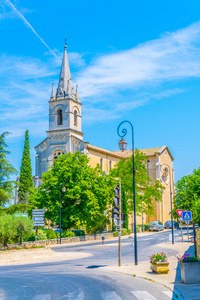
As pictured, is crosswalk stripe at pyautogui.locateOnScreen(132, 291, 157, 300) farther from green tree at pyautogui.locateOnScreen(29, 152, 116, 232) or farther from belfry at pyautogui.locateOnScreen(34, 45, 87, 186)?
belfry at pyautogui.locateOnScreen(34, 45, 87, 186)

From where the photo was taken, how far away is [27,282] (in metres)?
14.3

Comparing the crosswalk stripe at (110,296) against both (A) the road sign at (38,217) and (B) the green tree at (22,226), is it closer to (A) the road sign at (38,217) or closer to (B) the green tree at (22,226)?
(B) the green tree at (22,226)

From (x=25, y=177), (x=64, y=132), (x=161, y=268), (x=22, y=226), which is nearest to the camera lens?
(x=161, y=268)

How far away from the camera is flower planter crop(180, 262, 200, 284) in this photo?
12281 millimetres

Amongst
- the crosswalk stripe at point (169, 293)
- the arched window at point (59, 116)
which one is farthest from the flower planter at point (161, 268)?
the arched window at point (59, 116)

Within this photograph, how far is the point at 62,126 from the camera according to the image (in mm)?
61938

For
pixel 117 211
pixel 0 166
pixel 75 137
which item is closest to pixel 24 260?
pixel 117 211

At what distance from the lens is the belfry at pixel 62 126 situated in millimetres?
61281

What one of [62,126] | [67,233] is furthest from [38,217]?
[62,126]

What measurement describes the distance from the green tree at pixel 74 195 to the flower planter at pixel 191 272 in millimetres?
30223

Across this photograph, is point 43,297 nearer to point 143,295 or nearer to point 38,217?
point 143,295

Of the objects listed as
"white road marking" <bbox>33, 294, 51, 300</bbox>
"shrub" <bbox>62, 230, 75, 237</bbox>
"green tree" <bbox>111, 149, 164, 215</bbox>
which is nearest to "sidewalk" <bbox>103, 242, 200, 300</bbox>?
"white road marking" <bbox>33, 294, 51, 300</bbox>

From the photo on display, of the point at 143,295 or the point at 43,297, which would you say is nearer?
the point at 143,295

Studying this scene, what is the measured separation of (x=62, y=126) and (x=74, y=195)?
69.5ft
